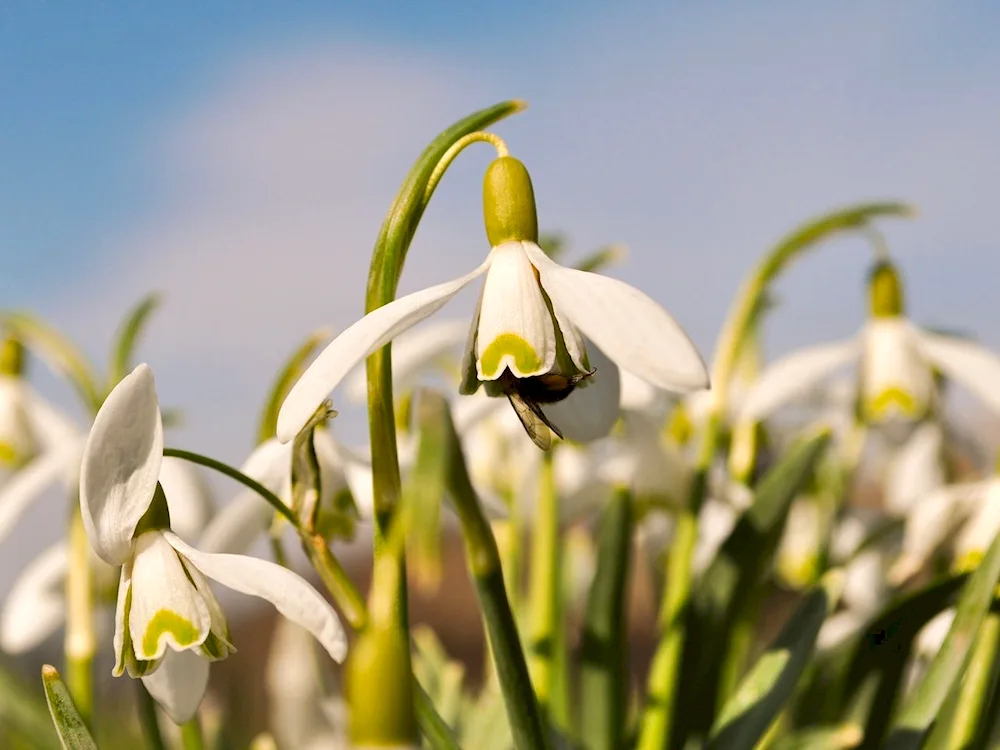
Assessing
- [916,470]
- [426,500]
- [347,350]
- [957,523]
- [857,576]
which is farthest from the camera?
[857,576]

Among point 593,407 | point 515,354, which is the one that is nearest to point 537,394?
point 515,354

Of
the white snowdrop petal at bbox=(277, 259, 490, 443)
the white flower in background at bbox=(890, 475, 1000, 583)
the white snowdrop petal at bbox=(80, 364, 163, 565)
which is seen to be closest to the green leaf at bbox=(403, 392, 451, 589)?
the white snowdrop petal at bbox=(277, 259, 490, 443)

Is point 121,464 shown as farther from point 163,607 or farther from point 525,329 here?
point 525,329

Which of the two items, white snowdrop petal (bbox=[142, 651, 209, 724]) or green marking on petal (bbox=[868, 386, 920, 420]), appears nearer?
white snowdrop petal (bbox=[142, 651, 209, 724])

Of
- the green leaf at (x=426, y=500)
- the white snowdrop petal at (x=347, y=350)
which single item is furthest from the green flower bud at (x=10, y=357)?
the green leaf at (x=426, y=500)

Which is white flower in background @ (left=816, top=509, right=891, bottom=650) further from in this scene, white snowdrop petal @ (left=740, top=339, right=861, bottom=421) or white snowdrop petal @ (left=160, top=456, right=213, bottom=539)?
white snowdrop petal @ (left=160, top=456, right=213, bottom=539)

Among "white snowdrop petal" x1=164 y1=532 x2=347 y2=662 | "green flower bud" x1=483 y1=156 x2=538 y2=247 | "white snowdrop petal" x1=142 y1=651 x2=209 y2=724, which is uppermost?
"green flower bud" x1=483 y1=156 x2=538 y2=247
